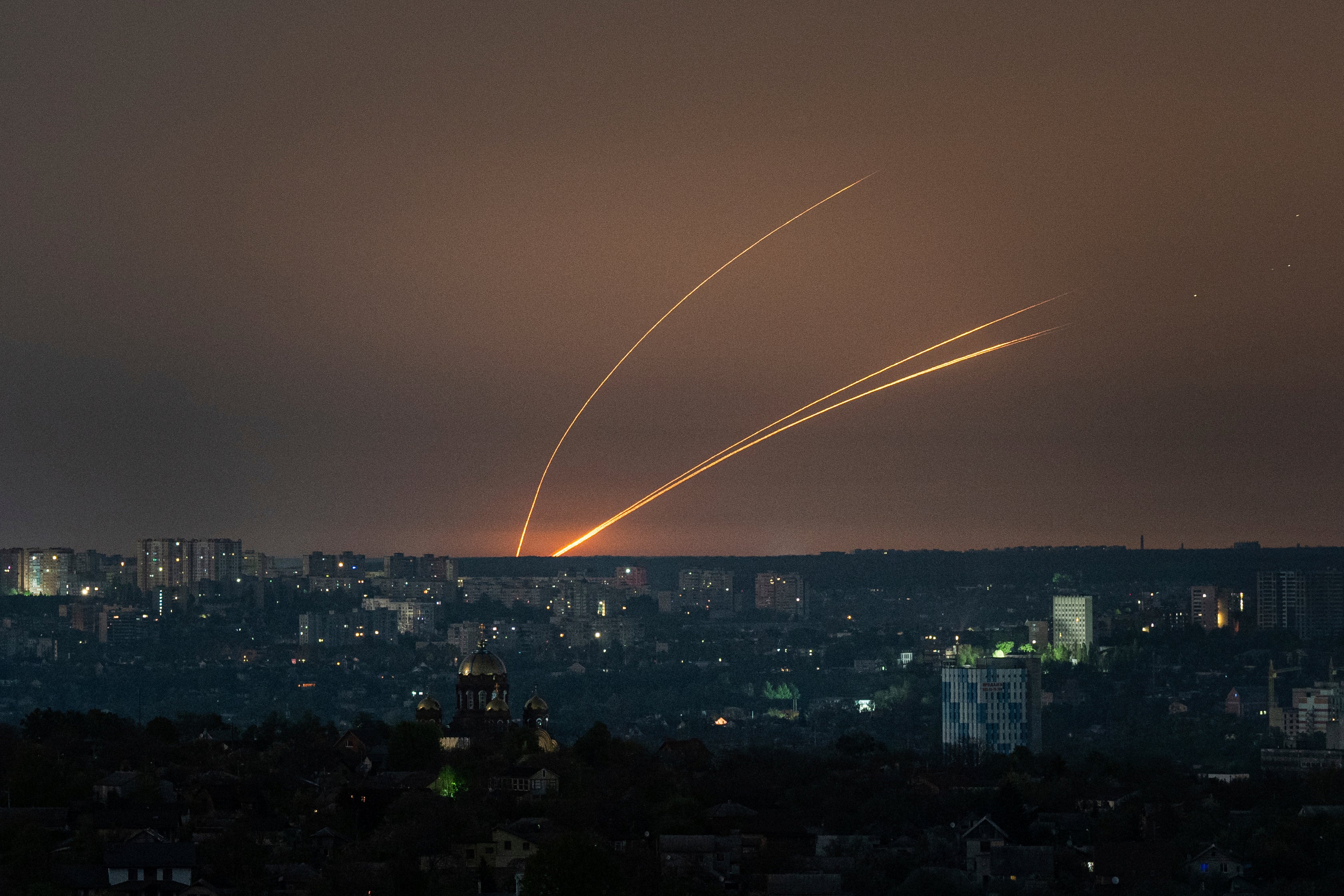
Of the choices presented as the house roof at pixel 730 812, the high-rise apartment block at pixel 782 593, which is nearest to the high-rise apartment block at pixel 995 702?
the house roof at pixel 730 812

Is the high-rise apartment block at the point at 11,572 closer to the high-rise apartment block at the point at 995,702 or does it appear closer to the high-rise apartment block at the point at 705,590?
the high-rise apartment block at the point at 705,590

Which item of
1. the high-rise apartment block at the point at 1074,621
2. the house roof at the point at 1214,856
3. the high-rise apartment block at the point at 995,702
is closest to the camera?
the house roof at the point at 1214,856

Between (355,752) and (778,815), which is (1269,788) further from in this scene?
(355,752)

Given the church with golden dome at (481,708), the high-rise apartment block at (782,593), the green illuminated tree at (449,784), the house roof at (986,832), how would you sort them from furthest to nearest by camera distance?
the high-rise apartment block at (782,593), the church with golden dome at (481,708), the green illuminated tree at (449,784), the house roof at (986,832)

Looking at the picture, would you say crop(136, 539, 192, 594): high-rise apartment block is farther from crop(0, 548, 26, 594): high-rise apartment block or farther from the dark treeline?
the dark treeline

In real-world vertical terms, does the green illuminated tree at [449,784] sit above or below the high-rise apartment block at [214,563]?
below

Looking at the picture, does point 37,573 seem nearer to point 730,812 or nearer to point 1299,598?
point 1299,598

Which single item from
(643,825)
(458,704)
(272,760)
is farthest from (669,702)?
(643,825)
